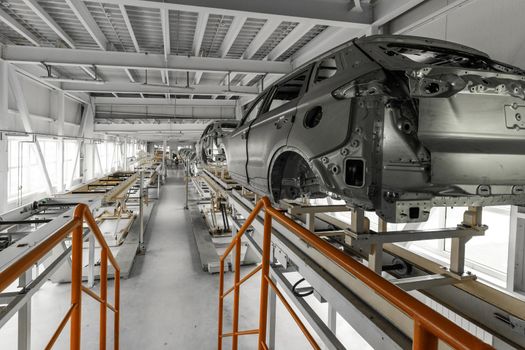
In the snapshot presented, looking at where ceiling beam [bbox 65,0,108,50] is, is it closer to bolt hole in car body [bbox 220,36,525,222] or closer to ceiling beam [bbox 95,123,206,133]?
bolt hole in car body [bbox 220,36,525,222]

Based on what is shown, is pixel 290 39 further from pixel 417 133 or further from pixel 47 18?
pixel 417 133

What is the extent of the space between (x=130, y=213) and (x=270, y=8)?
283 inches

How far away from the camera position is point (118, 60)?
5.64 m

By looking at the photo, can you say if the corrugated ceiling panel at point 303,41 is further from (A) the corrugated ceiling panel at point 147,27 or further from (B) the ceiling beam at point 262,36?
(A) the corrugated ceiling panel at point 147,27

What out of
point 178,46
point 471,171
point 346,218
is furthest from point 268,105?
point 346,218

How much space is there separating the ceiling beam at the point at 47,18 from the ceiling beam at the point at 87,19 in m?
0.50

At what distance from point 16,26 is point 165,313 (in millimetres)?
5317

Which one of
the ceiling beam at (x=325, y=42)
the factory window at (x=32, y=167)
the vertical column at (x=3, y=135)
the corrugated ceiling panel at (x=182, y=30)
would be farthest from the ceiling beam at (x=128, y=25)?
the factory window at (x=32, y=167)

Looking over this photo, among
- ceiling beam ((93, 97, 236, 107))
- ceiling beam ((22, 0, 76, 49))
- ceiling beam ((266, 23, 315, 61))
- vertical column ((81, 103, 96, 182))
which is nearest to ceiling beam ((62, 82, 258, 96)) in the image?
ceiling beam ((266, 23, 315, 61))

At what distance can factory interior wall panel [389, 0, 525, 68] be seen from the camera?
2730 mm

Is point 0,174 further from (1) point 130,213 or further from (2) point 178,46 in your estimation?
(2) point 178,46

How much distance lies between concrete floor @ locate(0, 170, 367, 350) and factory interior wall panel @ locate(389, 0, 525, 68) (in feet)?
11.6

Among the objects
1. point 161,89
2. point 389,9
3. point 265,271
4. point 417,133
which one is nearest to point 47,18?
point 161,89

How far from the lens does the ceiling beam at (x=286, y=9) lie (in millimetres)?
3609
